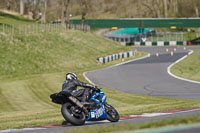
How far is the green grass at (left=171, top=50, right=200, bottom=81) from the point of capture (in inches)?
1382

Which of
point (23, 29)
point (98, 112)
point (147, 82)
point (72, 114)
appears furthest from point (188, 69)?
point (72, 114)

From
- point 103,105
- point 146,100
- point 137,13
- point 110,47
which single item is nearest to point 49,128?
point 103,105

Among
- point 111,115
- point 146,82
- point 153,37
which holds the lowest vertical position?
point 146,82

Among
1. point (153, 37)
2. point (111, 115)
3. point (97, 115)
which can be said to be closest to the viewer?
point (97, 115)

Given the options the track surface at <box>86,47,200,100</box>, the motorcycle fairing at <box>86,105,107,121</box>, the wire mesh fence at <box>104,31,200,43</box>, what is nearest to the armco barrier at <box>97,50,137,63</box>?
the track surface at <box>86,47,200,100</box>

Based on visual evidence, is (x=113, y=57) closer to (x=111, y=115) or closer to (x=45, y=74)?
(x=45, y=74)

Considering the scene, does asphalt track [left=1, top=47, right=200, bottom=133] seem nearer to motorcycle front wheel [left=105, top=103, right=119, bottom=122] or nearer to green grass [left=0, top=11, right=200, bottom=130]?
green grass [left=0, top=11, right=200, bottom=130]

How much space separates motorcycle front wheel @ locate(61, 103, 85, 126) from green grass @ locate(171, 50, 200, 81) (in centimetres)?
2181

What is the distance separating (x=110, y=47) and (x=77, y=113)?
52846 millimetres

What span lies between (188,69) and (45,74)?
13316 mm

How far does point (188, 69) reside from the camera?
132 feet

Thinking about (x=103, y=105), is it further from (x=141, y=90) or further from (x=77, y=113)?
(x=141, y=90)

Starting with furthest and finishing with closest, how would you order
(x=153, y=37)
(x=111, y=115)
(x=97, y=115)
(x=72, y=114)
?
(x=153, y=37), (x=111, y=115), (x=97, y=115), (x=72, y=114)

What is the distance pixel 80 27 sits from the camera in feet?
247
